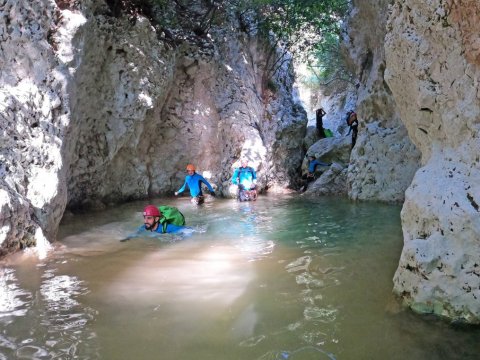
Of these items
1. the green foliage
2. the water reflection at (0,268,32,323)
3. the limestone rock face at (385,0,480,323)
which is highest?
the green foliage

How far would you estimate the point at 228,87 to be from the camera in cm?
1561

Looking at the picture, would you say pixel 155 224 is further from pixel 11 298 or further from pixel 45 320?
pixel 45 320

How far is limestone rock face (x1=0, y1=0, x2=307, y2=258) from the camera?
7.05 m

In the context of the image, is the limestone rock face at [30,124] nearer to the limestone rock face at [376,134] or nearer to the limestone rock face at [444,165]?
the limestone rock face at [444,165]

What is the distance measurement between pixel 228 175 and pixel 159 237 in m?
7.52

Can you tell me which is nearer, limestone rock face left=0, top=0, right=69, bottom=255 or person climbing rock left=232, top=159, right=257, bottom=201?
limestone rock face left=0, top=0, right=69, bottom=255

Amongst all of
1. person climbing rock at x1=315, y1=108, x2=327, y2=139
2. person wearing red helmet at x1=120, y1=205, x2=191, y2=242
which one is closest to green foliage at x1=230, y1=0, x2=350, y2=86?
person climbing rock at x1=315, y1=108, x2=327, y2=139

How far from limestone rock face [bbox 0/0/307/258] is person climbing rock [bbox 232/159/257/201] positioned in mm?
1312

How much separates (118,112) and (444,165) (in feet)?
30.2

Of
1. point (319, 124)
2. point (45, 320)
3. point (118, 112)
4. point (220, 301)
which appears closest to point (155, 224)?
point (220, 301)

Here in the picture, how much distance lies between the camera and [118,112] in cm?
1149

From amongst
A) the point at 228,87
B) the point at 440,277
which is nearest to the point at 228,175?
the point at 228,87

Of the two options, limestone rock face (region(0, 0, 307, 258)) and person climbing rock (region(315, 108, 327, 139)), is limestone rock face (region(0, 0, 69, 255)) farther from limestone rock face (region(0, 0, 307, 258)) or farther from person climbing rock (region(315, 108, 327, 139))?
person climbing rock (region(315, 108, 327, 139))

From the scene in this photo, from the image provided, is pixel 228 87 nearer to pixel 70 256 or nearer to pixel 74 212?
pixel 74 212
